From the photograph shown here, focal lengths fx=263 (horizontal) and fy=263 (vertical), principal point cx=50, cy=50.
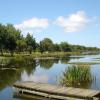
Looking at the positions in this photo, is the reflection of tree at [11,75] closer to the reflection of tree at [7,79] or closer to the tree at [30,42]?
the reflection of tree at [7,79]

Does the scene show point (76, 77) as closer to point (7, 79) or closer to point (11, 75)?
point (7, 79)

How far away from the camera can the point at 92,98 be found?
25578 millimetres

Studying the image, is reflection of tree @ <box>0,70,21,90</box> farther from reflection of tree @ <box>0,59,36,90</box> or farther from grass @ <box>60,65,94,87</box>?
grass @ <box>60,65,94,87</box>

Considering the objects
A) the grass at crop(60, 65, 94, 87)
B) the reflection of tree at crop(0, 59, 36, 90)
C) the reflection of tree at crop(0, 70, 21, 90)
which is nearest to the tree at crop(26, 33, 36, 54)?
→ the reflection of tree at crop(0, 59, 36, 90)

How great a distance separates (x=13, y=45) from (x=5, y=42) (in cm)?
828

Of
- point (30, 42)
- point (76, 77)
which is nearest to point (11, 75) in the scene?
point (76, 77)

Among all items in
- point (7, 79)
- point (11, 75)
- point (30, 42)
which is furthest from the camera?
point (30, 42)

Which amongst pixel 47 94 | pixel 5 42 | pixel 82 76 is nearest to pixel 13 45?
pixel 5 42

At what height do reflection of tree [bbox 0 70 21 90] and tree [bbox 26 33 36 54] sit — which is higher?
tree [bbox 26 33 36 54]

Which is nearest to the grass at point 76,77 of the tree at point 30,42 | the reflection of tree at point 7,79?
the reflection of tree at point 7,79

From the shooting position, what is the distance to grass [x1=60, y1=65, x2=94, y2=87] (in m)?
37.1

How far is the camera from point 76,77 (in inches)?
1491

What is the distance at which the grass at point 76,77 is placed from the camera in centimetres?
3709

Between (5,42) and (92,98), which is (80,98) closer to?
(92,98)
